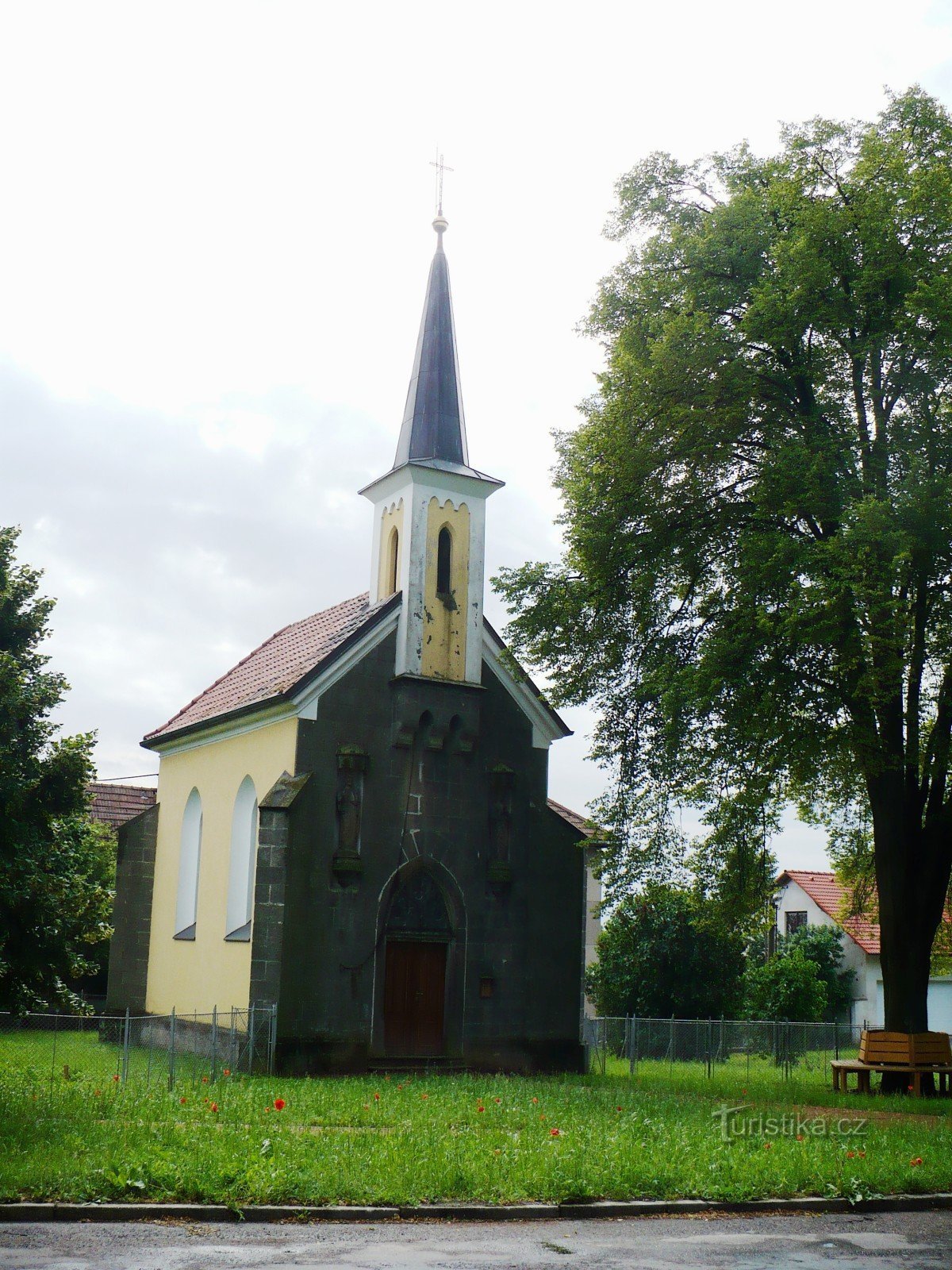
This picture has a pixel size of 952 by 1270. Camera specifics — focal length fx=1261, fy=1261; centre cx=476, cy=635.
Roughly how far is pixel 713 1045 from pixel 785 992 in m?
10.5

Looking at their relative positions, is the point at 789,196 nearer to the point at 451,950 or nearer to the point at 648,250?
the point at 648,250

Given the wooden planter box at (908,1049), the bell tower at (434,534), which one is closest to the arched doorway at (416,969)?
the bell tower at (434,534)

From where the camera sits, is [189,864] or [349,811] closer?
[349,811]

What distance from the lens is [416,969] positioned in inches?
977

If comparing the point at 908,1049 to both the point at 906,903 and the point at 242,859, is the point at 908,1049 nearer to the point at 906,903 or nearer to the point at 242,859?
the point at 906,903

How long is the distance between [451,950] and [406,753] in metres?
4.01

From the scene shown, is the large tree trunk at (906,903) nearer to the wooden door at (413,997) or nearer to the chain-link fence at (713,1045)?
the chain-link fence at (713,1045)

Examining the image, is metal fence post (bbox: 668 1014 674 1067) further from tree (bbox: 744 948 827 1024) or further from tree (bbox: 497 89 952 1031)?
tree (bbox: 744 948 827 1024)

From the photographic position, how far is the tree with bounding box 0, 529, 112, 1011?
14562mm

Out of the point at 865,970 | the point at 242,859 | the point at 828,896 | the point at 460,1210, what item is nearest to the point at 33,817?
the point at 460,1210

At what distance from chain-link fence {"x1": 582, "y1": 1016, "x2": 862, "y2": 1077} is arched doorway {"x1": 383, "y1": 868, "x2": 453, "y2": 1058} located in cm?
350

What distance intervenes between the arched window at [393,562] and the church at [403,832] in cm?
5

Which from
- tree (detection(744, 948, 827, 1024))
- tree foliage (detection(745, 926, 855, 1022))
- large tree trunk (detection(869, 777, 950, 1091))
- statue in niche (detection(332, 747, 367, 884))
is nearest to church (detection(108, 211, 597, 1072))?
statue in niche (detection(332, 747, 367, 884))

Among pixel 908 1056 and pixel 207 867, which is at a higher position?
pixel 207 867
